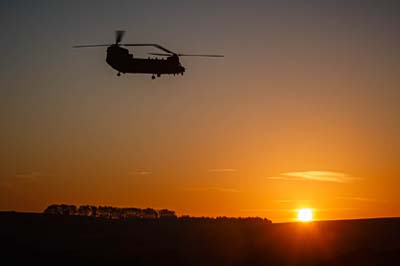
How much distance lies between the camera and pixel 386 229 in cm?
6512

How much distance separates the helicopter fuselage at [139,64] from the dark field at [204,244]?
16.0 metres

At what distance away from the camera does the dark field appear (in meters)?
48.8

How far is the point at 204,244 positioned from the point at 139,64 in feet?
58.3

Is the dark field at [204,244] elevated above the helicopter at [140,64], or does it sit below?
below

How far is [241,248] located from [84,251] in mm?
13582

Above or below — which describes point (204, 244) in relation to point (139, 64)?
below

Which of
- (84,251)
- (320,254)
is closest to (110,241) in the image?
(84,251)

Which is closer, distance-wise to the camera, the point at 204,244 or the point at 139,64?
the point at 204,244

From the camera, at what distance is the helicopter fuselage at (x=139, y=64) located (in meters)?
59.4

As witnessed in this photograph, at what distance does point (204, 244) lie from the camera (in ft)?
186

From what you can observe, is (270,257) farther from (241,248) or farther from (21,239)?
(21,239)

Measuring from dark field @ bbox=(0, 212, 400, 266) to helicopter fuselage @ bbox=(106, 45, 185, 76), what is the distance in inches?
630

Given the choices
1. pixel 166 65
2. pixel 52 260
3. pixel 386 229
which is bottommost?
pixel 52 260

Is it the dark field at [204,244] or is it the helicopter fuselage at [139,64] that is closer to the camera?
the dark field at [204,244]
